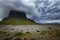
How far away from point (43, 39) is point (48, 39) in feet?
4.88

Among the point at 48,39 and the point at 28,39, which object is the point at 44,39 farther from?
the point at 28,39

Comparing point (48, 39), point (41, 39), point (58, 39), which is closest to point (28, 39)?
point (41, 39)

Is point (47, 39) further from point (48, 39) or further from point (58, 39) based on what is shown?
point (58, 39)

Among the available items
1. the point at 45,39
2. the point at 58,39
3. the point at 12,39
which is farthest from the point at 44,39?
the point at 12,39

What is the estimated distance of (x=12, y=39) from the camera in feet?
110

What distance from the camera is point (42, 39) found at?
3303 centimetres

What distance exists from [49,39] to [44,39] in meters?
1.47

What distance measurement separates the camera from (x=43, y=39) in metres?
33.1

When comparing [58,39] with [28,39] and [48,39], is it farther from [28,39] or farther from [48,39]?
[28,39]

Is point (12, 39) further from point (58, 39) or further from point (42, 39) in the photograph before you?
point (58, 39)

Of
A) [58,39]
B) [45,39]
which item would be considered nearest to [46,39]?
[45,39]

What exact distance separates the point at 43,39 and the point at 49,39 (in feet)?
5.77

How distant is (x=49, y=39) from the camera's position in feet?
109

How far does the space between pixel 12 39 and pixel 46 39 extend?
973cm
